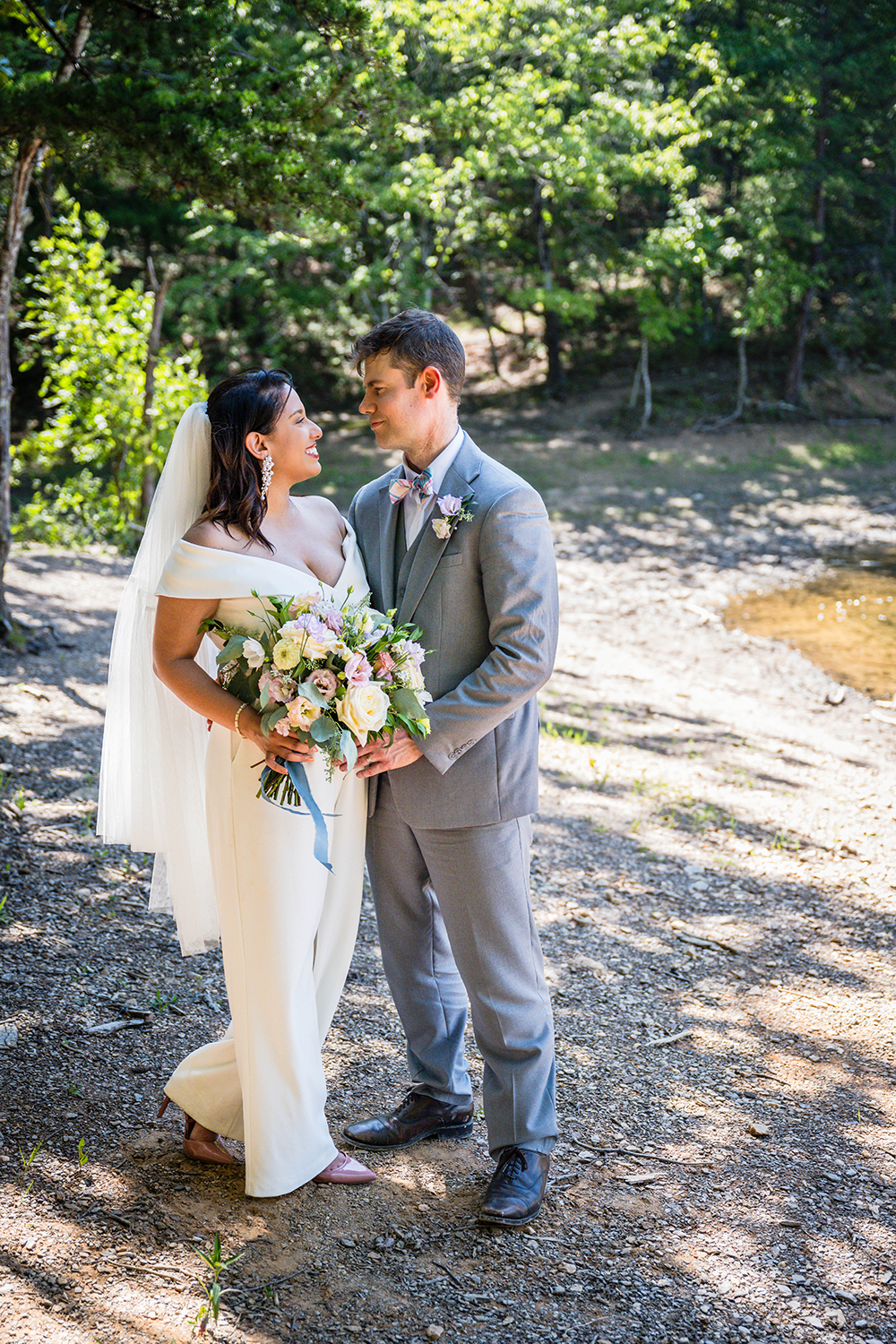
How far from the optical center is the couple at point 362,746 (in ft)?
9.26

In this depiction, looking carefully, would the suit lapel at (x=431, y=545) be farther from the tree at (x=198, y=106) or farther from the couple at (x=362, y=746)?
the tree at (x=198, y=106)

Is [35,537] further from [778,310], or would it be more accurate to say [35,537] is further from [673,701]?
[778,310]

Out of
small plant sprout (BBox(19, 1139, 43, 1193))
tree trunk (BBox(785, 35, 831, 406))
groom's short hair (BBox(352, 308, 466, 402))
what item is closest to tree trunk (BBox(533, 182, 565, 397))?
tree trunk (BBox(785, 35, 831, 406))

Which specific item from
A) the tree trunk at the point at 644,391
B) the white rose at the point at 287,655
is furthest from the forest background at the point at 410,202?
the white rose at the point at 287,655

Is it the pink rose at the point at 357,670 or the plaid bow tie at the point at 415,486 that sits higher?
the plaid bow tie at the point at 415,486

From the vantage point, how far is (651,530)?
51.1 feet

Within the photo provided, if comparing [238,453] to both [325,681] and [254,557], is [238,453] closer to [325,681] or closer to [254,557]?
[254,557]

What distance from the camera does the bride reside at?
9.30ft

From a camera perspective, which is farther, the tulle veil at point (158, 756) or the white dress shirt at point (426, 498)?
the tulle veil at point (158, 756)

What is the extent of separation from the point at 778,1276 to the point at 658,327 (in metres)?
19.5

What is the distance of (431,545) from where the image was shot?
9.66 ft

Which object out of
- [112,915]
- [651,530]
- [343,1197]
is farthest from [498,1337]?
[651,530]

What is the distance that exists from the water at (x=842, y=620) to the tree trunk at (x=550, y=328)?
11184mm

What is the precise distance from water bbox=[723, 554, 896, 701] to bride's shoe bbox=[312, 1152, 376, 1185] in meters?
7.38
